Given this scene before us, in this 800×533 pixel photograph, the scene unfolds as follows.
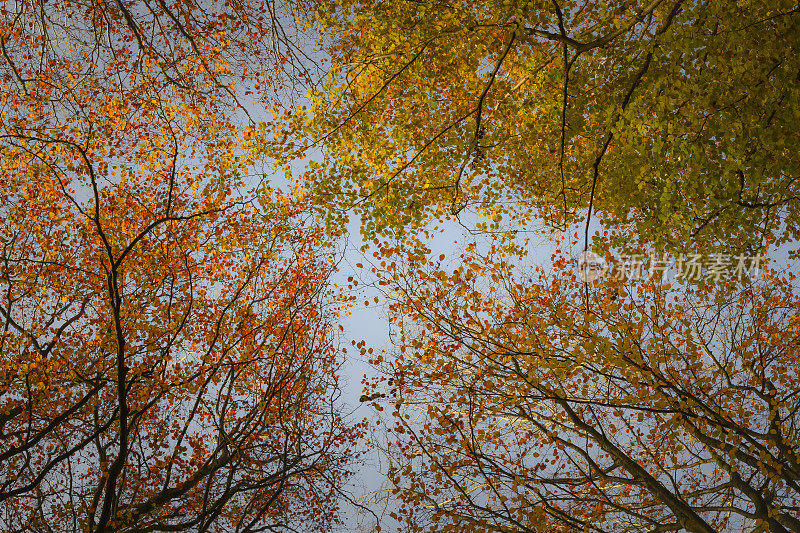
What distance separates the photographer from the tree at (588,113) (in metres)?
5.32

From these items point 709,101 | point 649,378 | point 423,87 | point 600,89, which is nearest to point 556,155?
point 600,89

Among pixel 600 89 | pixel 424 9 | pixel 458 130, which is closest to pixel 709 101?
pixel 600 89

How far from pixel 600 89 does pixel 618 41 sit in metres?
0.66

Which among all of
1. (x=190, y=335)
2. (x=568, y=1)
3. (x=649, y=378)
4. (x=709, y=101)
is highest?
(x=568, y=1)

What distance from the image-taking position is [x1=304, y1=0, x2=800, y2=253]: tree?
17.4 feet

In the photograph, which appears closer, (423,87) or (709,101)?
(709,101)

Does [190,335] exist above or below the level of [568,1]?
below

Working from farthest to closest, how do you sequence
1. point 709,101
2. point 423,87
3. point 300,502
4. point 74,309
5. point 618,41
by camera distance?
point 300,502 < point 74,309 < point 423,87 < point 618,41 < point 709,101

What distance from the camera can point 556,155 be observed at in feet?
28.2

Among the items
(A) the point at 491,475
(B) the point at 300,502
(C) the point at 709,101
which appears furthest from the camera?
(B) the point at 300,502

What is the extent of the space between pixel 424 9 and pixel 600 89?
2.81 metres

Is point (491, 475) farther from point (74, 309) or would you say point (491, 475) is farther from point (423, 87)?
point (74, 309)

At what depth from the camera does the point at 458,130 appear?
7105mm

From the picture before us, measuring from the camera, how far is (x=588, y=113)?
7.53 m
